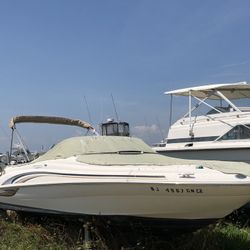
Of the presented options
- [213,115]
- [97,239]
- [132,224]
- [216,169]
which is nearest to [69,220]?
[97,239]

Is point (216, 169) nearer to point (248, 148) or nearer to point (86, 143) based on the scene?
point (86, 143)

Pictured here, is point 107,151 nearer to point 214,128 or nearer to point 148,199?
point 148,199

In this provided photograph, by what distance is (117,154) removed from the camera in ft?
25.5

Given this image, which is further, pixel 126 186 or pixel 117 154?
pixel 117 154

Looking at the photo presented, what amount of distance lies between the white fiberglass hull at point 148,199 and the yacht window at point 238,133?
3.88 meters

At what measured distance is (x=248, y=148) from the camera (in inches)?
379

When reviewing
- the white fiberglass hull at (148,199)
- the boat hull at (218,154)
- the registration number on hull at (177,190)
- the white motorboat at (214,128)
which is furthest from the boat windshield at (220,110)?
the registration number on hull at (177,190)

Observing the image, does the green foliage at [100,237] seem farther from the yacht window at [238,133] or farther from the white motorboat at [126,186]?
the yacht window at [238,133]

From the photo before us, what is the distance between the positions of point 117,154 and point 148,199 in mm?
1334

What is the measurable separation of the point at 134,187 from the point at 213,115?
5591 millimetres

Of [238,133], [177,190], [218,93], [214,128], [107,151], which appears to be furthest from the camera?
[218,93]

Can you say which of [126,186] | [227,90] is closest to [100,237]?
[126,186]

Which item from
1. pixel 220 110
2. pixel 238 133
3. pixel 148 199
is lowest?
pixel 148 199

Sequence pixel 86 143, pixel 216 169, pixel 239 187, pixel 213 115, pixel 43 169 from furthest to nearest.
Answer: pixel 213 115 < pixel 86 143 < pixel 43 169 < pixel 216 169 < pixel 239 187
